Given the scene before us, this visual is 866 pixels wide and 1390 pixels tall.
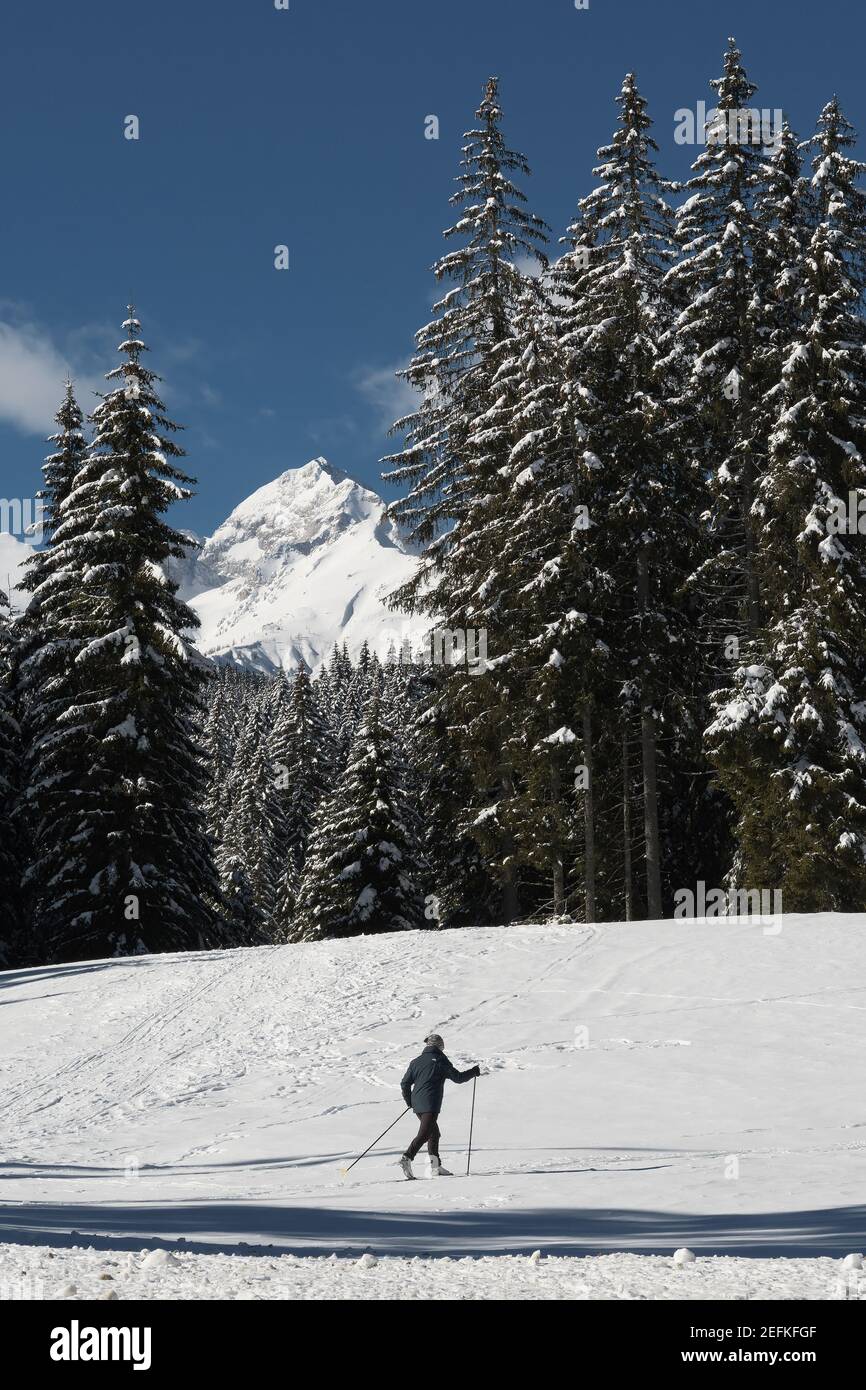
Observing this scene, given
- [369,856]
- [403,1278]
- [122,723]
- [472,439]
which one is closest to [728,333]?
[472,439]

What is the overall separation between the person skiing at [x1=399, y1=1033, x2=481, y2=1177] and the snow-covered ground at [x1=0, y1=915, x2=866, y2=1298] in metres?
0.37

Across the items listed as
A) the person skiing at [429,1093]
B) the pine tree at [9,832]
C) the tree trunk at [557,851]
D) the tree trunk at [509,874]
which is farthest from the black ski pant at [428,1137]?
the pine tree at [9,832]

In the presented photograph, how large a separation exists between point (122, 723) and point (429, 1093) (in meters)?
18.9

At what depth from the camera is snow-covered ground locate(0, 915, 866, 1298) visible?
7355 mm

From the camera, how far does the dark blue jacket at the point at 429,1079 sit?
37.7 feet

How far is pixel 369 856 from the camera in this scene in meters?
38.9

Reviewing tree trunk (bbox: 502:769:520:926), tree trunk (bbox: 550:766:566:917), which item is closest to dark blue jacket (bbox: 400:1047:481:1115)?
tree trunk (bbox: 550:766:566:917)

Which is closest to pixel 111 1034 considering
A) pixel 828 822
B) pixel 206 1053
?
pixel 206 1053

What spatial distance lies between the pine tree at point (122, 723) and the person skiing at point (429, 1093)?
1736cm

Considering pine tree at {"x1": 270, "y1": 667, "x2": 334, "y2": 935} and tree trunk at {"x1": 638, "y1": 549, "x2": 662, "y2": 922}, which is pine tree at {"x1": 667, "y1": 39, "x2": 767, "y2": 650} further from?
pine tree at {"x1": 270, "y1": 667, "x2": 334, "y2": 935}

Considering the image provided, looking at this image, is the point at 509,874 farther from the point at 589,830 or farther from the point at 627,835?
the point at 589,830

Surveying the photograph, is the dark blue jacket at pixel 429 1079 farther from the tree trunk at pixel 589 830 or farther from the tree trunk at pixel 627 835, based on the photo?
the tree trunk at pixel 627 835
